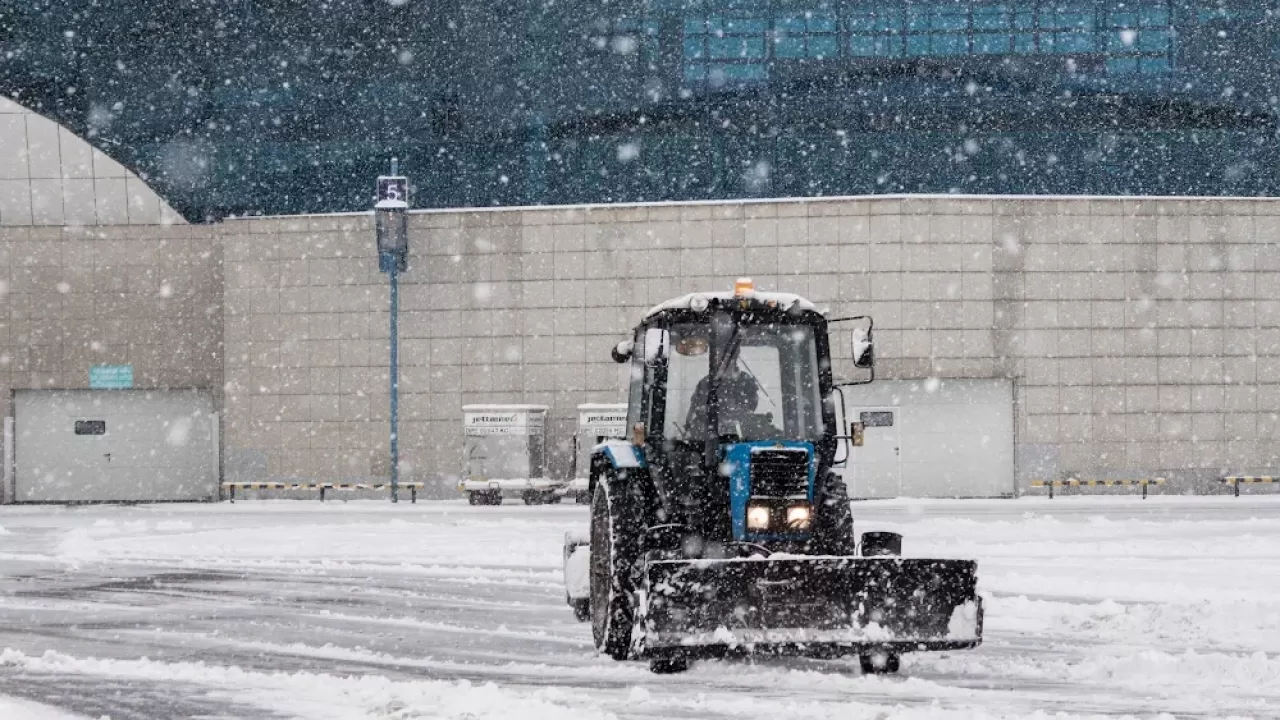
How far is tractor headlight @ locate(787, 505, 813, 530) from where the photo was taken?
10.1m

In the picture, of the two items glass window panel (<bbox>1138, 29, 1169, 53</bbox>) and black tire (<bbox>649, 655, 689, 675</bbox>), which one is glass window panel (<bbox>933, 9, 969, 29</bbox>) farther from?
black tire (<bbox>649, 655, 689, 675</bbox>)

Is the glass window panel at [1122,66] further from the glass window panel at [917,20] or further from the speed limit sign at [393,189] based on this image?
the speed limit sign at [393,189]

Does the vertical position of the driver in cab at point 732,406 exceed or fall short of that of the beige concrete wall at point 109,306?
it falls short

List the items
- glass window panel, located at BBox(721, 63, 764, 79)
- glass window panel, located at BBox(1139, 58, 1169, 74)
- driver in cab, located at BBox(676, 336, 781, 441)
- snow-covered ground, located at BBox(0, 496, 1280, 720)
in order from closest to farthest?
1. snow-covered ground, located at BBox(0, 496, 1280, 720)
2. driver in cab, located at BBox(676, 336, 781, 441)
3. glass window panel, located at BBox(1139, 58, 1169, 74)
4. glass window panel, located at BBox(721, 63, 764, 79)

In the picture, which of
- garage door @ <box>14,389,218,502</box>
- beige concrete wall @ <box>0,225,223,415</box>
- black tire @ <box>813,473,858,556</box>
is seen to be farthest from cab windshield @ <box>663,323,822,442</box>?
garage door @ <box>14,389,218,502</box>

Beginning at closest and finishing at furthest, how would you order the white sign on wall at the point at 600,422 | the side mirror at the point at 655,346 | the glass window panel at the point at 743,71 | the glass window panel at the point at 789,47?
the side mirror at the point at 655,346 < the white sign on wall at the point at 600,422 < the glass window panel at the point at 743,71 < the glass window panel at the point at 789,47

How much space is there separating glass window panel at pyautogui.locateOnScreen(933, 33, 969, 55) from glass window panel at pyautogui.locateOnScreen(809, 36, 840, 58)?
112 inches

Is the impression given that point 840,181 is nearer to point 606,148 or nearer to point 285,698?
point 606,148

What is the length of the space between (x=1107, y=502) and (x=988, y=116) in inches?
494

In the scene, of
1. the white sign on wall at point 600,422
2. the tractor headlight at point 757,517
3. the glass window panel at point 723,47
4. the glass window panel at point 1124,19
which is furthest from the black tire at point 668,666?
the glass window panel at point 1124,19

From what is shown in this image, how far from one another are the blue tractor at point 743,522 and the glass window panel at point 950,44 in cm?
3199

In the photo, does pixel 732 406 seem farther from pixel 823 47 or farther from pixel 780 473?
pixel 823 47

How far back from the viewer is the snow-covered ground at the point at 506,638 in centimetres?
880

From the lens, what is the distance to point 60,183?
40688mm
